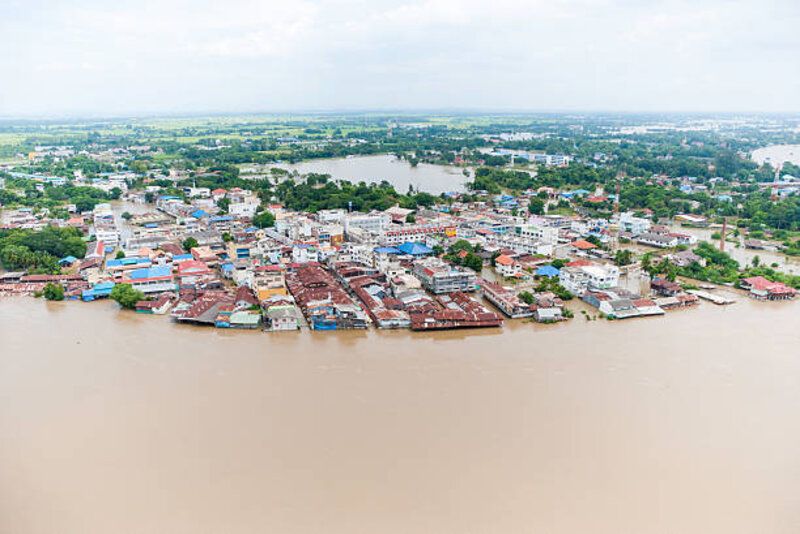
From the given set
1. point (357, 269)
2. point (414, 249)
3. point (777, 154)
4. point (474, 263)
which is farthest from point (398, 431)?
point (777, 154)

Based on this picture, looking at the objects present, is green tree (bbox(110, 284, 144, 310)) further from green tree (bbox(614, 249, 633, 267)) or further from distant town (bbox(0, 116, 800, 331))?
green tree (bbox(614, 249, 633, 267))

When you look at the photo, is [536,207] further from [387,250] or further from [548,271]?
[387,250]

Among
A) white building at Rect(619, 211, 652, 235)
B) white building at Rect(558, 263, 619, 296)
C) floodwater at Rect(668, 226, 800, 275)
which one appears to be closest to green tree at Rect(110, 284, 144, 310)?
white building at Rect(558, 263, 619, 296)

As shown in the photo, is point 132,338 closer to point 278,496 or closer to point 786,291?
point 278,496

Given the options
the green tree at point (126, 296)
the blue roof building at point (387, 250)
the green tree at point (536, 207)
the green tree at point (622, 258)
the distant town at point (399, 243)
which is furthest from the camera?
the green tree at point (536, 207)

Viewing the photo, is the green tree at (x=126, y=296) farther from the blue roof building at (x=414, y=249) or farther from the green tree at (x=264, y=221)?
the green tree at (x=264, y=221)

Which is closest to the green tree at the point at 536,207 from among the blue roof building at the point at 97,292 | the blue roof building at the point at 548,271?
the blue roof building at the point at 548,271
